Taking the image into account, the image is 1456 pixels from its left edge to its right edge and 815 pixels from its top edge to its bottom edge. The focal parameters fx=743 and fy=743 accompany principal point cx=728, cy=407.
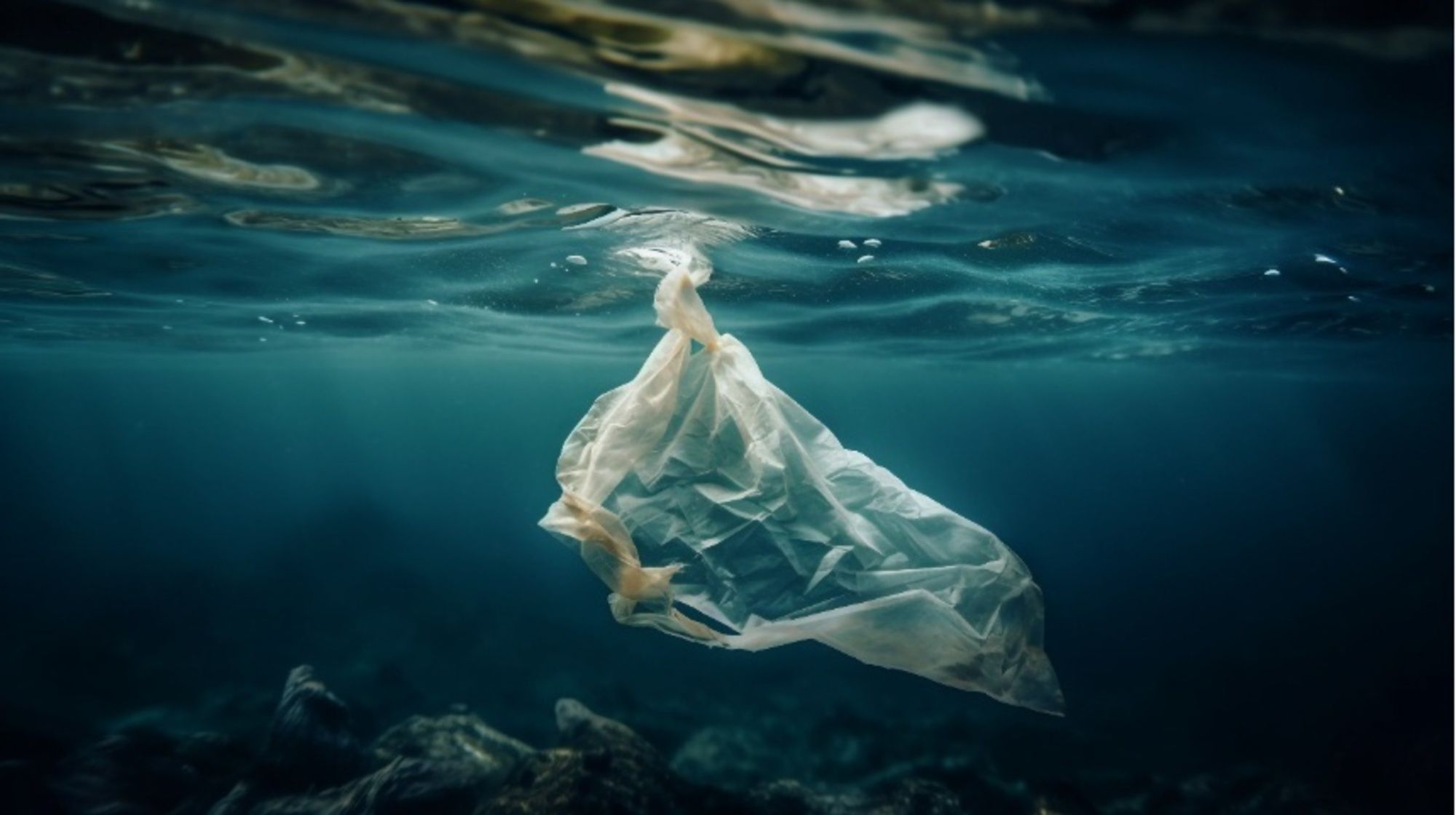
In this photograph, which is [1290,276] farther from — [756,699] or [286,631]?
[286,631]

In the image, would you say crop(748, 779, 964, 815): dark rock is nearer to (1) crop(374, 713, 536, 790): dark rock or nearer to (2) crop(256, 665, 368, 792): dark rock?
(1) crop(374, 713, 536, 790): dark rock

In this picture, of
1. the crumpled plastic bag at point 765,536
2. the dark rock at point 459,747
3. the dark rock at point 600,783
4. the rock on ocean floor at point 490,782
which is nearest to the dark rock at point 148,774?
the rock on ocean floor at point 490,782

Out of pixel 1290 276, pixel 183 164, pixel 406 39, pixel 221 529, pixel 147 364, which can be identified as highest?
pixel 406 39

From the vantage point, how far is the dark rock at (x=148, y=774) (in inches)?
456

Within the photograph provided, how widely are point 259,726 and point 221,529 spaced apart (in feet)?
165

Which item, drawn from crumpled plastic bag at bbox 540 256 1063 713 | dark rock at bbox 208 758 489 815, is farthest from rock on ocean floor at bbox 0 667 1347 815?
crumpled plastic bag at bbox 540 256 1063 713

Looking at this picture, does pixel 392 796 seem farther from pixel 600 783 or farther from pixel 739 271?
pixel 739 271

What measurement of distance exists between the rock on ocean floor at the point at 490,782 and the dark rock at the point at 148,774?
24mm

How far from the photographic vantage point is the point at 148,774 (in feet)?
40.3

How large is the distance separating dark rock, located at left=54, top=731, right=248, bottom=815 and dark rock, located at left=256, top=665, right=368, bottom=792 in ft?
3.82

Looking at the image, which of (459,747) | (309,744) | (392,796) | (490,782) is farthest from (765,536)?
(309,744)

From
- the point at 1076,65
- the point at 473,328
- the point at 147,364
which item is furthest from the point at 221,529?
the point at 1076,65

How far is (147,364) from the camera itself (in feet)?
126

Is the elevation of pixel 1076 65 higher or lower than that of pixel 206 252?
higher
